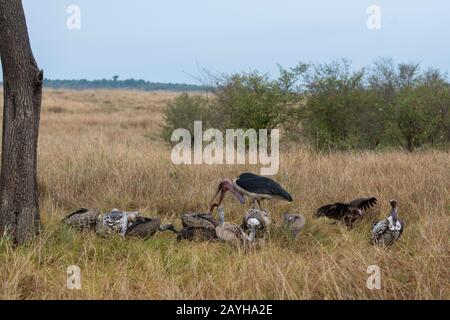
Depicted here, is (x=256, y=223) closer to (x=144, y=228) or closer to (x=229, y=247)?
(x=229, y=247)

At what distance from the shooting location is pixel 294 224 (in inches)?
215

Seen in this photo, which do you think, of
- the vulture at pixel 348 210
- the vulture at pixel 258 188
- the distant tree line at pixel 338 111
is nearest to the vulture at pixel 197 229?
Result: the vulture at pixel 258 188

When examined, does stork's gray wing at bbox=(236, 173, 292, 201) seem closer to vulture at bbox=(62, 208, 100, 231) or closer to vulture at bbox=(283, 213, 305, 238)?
vulture at bbox=(283, 213, 305, 238)

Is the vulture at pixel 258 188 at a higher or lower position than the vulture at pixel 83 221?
higher

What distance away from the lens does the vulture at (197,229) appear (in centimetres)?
538

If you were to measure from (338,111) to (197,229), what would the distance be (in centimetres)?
754

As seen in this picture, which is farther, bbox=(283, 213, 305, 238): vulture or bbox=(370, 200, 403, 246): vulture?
bbox=(283, 213, 305, 238): vulture

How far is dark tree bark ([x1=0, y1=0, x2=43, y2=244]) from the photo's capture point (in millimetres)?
4887

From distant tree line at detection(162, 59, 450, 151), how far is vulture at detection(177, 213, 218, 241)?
633cm

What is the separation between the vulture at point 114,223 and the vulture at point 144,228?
0.05 metres

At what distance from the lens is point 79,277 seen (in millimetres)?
4258

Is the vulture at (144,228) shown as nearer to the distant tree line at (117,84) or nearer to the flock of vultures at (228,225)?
the flock of vultures at (228,225)

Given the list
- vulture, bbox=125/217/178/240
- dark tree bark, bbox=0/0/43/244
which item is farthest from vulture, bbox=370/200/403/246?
dark tree bark, bbox=0/0/43/244
